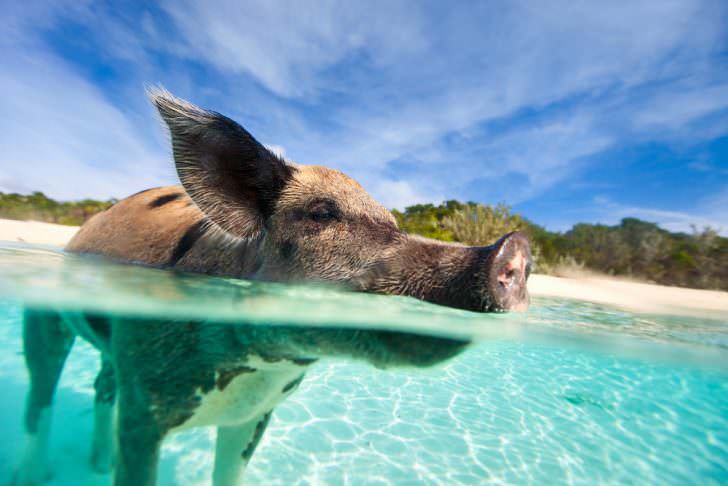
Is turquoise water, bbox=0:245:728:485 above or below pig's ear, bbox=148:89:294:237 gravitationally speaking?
below

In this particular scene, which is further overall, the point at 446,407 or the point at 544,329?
the point at 446,407

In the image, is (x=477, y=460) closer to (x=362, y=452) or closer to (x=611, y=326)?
(x=362, y=452)

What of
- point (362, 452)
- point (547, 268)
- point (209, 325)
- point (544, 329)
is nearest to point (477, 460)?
point (362, 452)

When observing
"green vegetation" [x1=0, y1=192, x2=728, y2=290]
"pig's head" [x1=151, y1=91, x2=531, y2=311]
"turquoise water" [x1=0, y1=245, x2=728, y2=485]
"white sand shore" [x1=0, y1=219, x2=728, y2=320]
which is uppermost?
"green vegetation" [x1=0, y1=192, x2=728, y2=290]

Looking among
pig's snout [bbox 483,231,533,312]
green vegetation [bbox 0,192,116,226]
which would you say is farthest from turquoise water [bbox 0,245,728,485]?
green vegetation [bbox 0,192,116,226]

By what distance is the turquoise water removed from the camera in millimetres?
2477

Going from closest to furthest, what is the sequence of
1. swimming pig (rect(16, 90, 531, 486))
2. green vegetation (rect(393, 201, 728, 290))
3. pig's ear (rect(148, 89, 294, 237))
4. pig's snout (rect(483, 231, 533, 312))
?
pig's snout (rect(483, 231, 533, 312)) → swimming pig (rect(16, 90, 531, 486)) → pig's ear (rect(148, 89, 294, 237)) → green vegetation (rect(393, 201, 728, 290))

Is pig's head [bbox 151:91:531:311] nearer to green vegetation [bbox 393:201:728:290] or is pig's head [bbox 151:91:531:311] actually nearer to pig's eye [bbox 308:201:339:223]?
pig's eye [bbox 308:201:339:223]

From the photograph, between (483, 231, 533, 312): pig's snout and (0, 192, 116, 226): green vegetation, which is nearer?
(483, 231, 533, 312): pig's snout

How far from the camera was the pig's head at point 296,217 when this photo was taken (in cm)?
207

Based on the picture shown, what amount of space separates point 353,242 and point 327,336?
58cm

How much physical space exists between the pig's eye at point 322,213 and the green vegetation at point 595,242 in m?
12.2

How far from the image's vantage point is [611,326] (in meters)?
3.78

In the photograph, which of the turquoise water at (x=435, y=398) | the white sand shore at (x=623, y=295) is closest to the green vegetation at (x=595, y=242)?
the white sand shore at (x=623, y=295)
